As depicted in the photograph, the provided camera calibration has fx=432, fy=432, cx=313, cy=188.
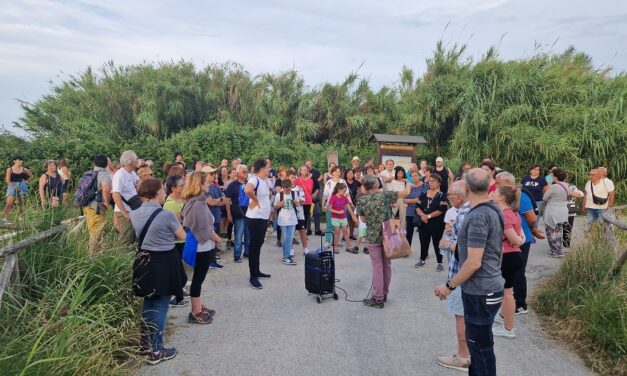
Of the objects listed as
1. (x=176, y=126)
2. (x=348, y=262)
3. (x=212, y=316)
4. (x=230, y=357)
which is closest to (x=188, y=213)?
(x=212, y=316)

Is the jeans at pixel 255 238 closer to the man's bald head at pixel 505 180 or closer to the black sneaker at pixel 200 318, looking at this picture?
the black sneaker at pixel 200 318

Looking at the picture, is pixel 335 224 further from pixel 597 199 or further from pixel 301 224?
pixel 597 199

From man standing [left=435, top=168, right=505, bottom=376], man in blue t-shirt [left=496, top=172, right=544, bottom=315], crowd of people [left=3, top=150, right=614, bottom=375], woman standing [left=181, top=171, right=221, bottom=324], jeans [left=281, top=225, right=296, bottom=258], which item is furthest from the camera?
jeans [left=281, top=225, right=296, bottom=258]

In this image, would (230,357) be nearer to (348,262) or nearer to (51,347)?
(51,347)

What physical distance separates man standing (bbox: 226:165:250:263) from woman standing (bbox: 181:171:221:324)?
3.09 metres

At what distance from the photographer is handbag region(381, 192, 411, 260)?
571 cm

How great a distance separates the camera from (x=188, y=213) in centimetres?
513

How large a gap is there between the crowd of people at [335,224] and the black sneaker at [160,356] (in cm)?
2

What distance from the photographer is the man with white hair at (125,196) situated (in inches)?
250

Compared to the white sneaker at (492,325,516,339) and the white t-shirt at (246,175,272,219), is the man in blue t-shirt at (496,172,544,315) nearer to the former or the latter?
the white sneaker at (492,325,516,339)

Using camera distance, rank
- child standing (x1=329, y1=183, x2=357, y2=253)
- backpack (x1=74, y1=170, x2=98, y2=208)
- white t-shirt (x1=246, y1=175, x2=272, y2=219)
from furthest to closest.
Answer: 1. child standing (x1=329, y1=183, x2=357, y2=253)
2. white t-shirt (x1=246, y1=175, x2=272, y2=219)
3. backpack (x1=74, y1=170, x2=98, y2=208)

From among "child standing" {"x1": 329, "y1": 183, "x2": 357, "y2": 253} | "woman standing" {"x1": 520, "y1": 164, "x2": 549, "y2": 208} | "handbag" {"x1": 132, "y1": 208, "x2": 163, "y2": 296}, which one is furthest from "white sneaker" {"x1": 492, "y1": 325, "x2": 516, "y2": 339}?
"woman standing" {"x1": 520, "y1": 164, "x2": 549, "y2": 208}

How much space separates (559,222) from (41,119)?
2277cm

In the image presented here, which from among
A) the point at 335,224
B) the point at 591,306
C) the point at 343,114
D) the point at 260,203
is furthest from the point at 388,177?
the point at 343,114
